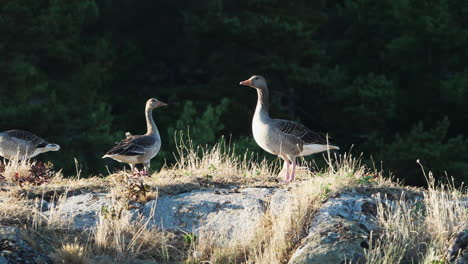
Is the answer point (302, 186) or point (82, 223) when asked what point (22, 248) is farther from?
point (302, 186)

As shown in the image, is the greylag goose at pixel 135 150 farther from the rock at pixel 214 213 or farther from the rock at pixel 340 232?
the rock at pixel 340 232

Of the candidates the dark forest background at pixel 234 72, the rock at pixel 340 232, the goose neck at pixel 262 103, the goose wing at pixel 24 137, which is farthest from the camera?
the dark forest background at pixel 234 72

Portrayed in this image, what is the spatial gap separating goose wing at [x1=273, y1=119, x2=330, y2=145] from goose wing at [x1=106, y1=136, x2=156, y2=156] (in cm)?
241

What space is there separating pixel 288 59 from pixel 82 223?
22.6m

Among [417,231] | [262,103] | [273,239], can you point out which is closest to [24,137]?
[262,103]

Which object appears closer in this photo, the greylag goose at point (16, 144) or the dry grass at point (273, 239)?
the dry grass at point (273, 239)

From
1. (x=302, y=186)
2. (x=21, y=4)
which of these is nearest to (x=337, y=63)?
(x=21, y=4)

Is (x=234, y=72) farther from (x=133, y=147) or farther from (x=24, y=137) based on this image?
(x=133, y=147)

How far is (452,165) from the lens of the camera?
1083 inches

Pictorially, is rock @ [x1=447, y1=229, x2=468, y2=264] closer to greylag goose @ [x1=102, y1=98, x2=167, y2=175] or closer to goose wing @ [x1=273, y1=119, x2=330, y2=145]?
goose wing @ [x1=273, y1=119, x2=330, y2=145]

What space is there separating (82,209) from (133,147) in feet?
11.9

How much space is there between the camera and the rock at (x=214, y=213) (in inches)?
329

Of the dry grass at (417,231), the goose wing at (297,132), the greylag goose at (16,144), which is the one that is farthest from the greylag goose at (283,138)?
the greylag goose at (16,144)

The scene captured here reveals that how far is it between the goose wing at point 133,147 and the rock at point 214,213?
3.26 meters
